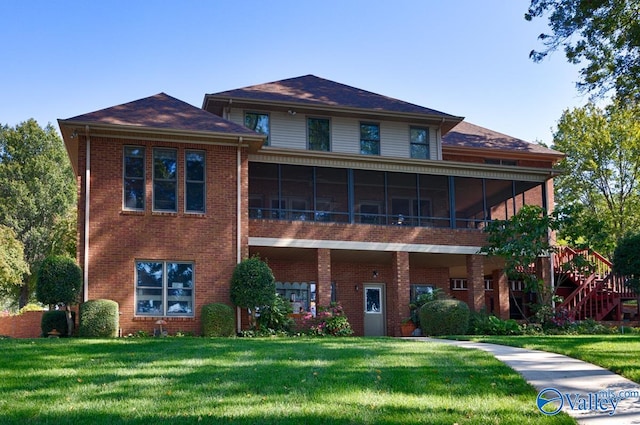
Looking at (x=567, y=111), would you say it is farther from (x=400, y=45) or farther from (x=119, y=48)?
(x=119, y=48)

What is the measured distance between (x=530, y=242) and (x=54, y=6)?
52.5ft

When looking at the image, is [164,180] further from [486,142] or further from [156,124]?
[486,142]

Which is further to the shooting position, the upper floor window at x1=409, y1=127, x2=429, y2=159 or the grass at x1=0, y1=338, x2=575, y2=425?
the upper floor window at x1=409, y1=127, x2=429, y2=159

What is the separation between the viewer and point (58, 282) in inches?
744

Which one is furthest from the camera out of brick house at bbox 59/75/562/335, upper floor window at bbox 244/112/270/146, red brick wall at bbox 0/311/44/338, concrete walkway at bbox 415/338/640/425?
red brick wall at bbox 0/311/44/338

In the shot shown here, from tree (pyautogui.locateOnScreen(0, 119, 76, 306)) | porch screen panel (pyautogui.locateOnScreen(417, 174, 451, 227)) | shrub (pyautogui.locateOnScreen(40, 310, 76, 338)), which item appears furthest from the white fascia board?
tree (pyautogui.locateOnScreen(0, 119, 76, 306))

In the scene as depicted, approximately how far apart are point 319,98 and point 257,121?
2.49 metres

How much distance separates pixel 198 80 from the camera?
2753cm

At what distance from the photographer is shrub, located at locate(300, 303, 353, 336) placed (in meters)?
22.4

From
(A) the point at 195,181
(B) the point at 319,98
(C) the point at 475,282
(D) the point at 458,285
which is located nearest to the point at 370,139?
(B) the point at 319,98

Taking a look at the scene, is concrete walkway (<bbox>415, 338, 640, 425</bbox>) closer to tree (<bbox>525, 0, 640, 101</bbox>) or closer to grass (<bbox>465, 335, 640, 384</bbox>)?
grass (<bbox>465, 335, 640, 384</bbox>)

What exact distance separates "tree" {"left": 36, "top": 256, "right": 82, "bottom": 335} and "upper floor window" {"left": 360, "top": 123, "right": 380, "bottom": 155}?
447 inches

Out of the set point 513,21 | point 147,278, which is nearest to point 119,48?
point 147,278

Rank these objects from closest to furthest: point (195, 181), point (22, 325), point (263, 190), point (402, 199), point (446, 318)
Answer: point (195, 181), point (446, 318), point (263, 190), point (402, 199), point (22, 325)
